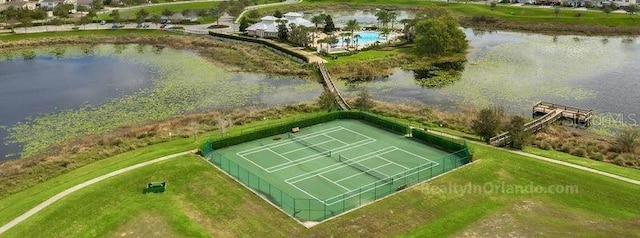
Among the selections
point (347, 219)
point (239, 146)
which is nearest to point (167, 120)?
point (239, 146)

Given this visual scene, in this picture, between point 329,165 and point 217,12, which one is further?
point 217,12

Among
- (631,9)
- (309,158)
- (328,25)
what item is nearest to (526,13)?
(631,9)

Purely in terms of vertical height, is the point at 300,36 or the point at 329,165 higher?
the point at 300,36

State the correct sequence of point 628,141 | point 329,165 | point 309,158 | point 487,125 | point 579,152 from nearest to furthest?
point 329,165, point 309,158, point 579,152, point 628,141, point 487,125

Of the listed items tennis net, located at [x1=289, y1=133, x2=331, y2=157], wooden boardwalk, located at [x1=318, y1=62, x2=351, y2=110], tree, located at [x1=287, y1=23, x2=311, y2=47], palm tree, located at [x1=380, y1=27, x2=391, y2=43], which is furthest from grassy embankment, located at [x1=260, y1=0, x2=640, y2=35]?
tennis net, located at [x1=289, y1=133, x2=331, y2=157]

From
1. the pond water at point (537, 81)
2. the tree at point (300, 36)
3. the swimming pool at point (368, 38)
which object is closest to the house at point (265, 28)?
the tree at point (300, 36)

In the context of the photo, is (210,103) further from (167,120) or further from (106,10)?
(106,10)

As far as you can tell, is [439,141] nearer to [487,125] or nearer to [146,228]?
[487,125]
